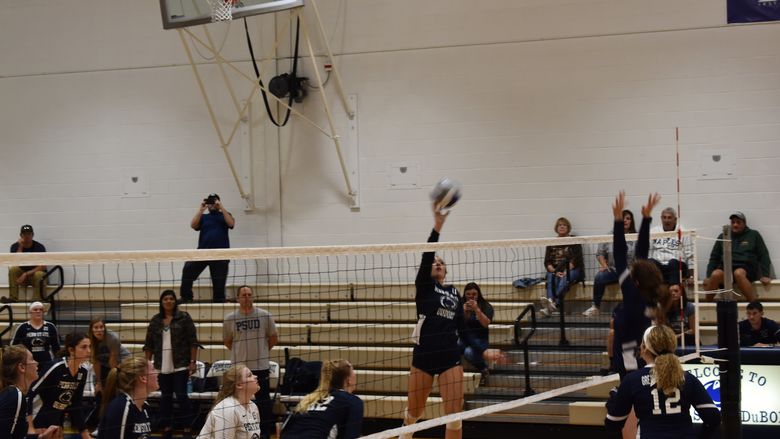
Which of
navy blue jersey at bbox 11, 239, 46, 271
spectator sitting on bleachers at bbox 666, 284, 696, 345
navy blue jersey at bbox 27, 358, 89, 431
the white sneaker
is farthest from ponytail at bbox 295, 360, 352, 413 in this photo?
navy blue jersey at bbox 11, 239, 46, 271

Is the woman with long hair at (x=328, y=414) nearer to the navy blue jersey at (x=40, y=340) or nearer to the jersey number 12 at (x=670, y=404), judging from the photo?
the jersey number 12 at (x=670, y=404)

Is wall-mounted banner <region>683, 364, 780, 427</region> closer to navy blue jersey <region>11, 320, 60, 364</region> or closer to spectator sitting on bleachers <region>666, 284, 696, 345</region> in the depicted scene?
spectator sitting on bleachers <region>666, 284, 696, 345</region>

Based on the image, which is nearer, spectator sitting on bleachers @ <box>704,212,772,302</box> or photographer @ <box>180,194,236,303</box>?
spectator sitting on bleachers @ <box>704,212,772,302</box>

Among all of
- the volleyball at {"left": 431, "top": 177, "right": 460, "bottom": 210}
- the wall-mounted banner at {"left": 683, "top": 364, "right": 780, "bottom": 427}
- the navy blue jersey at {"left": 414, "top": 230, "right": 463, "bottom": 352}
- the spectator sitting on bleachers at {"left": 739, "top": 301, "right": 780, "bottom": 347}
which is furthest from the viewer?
the spectator sitting on bleachers at {"left": 739, "top": 301, "right": 780, "bottom": 347}

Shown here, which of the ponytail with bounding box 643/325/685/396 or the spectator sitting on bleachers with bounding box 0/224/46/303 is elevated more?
the spectator sitting on bleachers with bounding box 0/224/46/303

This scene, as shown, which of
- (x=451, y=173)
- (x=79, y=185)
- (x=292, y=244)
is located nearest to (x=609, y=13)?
(x=451, y=173)

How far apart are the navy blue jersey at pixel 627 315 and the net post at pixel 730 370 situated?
3.74 ft

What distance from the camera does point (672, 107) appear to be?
13312mm

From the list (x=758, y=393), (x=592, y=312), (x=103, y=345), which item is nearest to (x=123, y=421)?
(x=103, y=345)

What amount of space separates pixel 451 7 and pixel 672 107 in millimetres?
3779

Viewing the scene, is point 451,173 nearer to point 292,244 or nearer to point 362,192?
point 362,192

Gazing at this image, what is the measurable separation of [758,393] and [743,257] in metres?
3.63

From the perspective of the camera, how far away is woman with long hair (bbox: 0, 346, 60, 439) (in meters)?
5.91

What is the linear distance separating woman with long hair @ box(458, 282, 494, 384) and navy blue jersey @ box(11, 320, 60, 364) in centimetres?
467
